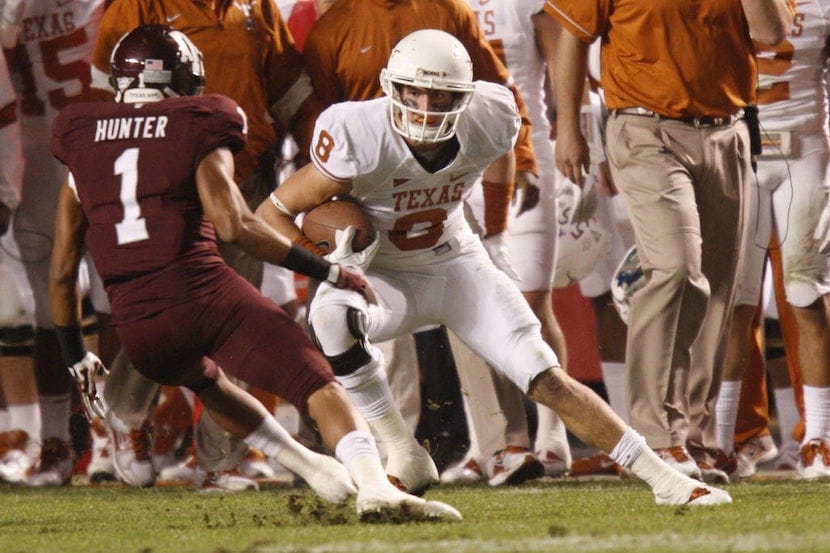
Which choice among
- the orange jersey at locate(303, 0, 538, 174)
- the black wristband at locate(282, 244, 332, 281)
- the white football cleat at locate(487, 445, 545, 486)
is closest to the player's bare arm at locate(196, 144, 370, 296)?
the black wristband at locate(282, 244, 332, 281)

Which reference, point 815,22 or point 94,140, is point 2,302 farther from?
point 815,22

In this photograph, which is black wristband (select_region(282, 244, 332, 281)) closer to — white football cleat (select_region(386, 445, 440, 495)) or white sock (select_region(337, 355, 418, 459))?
white sock (select_region(337, 355, 418, 459))

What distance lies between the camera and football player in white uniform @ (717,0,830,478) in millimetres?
5477

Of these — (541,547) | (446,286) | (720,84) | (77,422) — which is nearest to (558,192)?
(720,84)

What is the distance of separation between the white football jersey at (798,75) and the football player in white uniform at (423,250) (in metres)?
1.37

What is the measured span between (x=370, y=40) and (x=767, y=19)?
1.30 metres

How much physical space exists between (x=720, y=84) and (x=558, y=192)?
105 centimetres

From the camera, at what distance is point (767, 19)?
485cm

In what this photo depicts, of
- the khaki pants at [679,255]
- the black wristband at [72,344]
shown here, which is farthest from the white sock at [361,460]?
the khaki pants at [679,255]

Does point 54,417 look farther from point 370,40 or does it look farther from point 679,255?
point 679,255

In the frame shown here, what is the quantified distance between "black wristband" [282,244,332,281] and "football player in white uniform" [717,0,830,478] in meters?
2.03

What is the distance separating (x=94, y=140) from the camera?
4.21 meters

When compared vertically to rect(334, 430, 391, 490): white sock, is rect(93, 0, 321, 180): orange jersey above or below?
above

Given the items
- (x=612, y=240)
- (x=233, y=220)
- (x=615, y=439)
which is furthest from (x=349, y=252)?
(x=612, y=240)
